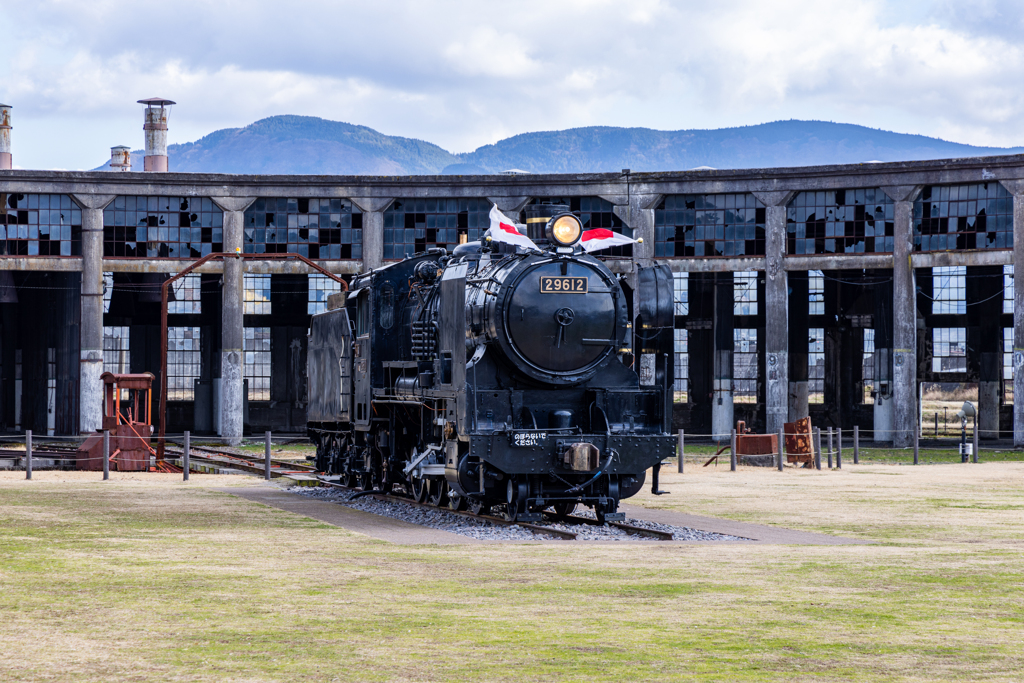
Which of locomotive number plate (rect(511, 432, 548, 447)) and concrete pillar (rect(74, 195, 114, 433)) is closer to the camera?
locomotive number plate (rect(511, 432, 548, 447))

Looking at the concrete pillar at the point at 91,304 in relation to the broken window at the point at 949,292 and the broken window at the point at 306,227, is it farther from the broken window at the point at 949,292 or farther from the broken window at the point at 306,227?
the broken window at the point at 949,292

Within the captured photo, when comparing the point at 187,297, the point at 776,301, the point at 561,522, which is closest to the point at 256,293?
the point at 187,297

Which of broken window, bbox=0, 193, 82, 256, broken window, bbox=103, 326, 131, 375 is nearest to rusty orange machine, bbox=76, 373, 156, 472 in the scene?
broken window, bbox=0, 193, 82, 256

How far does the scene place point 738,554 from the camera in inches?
539

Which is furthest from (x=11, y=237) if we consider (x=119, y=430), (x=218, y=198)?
(x=119, y=430)

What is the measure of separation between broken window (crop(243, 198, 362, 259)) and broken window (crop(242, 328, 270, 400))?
12.7 meters

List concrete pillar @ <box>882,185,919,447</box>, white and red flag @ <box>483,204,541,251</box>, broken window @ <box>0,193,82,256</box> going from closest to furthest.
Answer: white and red flag @ <box>483,204,541,251</box>, concrete pillar @ <box>882,185,919,447</box>, broken window @ <box>0,193,82,256</box>

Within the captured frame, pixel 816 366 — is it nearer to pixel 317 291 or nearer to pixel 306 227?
pixel 317 291

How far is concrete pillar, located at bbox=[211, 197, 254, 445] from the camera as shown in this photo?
4538 centimetres

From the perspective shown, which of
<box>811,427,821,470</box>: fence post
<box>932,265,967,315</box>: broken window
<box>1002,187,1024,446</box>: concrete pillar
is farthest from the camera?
<box>932,265,967,315</box>: broken window

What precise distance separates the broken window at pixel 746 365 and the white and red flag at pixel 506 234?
41.6 meters

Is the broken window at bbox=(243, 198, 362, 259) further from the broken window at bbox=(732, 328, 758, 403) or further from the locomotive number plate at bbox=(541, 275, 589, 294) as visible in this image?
the locomotive number plate at bbox=(541, 275, 589, 294)

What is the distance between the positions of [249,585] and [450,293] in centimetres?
756

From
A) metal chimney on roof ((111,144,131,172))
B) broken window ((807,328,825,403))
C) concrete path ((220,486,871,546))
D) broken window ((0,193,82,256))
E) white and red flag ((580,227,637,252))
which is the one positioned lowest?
concrete path ((220,486,871,546))
